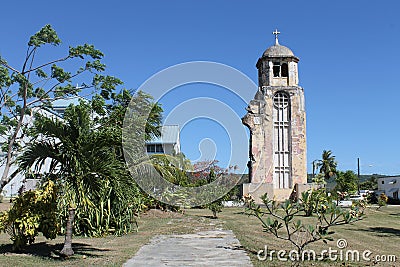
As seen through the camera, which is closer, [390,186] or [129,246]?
[129,246]

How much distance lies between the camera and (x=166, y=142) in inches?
1906

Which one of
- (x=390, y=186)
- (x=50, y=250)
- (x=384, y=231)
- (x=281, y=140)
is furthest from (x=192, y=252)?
(x=390, y=186)

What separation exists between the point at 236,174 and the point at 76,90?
15474 millimetres

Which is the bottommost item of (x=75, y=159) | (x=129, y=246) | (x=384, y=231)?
(x=384, y=231)

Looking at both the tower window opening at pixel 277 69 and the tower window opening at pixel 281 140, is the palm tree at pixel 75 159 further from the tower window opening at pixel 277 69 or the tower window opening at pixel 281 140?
the tower window opening at pixel 277 69

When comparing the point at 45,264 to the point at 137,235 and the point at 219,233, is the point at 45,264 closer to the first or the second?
the point at 137,235

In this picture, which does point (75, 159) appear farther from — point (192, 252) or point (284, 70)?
point (284, 70)

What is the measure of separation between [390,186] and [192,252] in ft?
170

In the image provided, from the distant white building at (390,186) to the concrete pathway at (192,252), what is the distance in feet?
152

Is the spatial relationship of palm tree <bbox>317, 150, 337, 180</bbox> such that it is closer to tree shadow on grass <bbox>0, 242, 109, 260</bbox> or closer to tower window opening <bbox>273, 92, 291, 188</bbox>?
tower window opening <bbox>273, 92, 291, 188</bbox>

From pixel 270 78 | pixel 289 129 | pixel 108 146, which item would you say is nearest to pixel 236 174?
pixel 289 129

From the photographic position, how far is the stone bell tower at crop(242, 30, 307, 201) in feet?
97.5

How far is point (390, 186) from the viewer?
182 feet

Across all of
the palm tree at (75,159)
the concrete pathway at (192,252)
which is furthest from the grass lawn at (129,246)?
the palm tree at (75,159)
